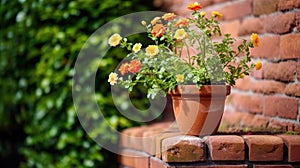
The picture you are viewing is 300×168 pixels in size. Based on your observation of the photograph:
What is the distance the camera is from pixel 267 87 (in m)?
2.13

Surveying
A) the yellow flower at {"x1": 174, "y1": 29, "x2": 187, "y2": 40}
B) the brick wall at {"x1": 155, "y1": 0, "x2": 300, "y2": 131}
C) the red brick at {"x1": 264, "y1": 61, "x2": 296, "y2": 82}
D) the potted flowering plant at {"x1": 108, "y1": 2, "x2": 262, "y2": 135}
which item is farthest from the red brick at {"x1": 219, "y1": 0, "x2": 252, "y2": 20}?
the yellow flower at {"x1": 174, "y1": 29, "x2": 187, "y2": 40}

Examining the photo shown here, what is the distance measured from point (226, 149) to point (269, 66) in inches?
24.5

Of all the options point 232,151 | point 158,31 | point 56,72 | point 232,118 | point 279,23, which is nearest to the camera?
point 232,151

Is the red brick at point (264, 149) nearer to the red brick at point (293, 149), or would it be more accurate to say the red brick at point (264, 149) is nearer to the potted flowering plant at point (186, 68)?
the red brick at point (293, 149)

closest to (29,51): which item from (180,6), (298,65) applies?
(180,6)

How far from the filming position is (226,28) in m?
2.54

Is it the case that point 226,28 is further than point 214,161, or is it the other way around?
point 226,28

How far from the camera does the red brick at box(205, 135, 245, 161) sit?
1.61 metres

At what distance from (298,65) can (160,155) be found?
1.97ft

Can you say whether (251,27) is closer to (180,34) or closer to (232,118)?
(232,118)

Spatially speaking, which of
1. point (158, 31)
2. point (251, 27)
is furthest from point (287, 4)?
point (158, 31)

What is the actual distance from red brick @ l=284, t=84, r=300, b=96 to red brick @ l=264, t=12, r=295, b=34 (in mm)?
207

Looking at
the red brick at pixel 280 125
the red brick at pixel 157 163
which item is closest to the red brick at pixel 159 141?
the red brick at pixel 157 163

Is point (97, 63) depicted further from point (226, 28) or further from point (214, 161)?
point (214, 161)
